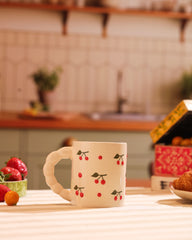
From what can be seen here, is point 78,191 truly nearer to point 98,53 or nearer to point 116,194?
point 116,194

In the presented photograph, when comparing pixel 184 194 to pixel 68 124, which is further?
pixel 68 124

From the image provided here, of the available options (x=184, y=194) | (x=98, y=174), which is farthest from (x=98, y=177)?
(x=184, y=194)

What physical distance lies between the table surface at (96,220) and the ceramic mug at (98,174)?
2 centimetres

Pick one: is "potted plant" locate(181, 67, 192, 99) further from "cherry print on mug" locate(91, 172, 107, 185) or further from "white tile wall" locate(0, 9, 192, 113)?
"cherry print on mug" locate(91, 172, 107, 185)

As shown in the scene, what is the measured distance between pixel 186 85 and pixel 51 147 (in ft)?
3.93

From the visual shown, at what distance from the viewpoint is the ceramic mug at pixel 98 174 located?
2.28ft

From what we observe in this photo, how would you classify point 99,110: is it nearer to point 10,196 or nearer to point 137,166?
point 137,166

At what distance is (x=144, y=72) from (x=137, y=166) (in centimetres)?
93

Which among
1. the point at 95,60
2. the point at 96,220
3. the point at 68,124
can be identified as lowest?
the point at 96,220

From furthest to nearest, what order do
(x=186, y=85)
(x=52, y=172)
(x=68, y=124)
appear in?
(x=186, y=85) < (x=68, y=124) < (x=52, y=172)

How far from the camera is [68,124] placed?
7.89 feet

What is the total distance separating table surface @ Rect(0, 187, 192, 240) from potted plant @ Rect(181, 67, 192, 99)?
237 cm

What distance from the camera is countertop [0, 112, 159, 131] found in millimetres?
2357

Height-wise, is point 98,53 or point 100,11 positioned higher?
point 100,11
